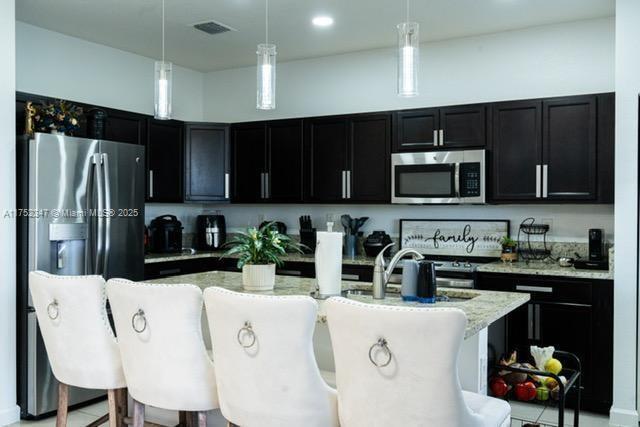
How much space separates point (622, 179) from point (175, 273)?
3489mm

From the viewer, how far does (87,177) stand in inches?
163

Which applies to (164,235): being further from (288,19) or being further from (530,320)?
(530,320)

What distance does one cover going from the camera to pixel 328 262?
287cm

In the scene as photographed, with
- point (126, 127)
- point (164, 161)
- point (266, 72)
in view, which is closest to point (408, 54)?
point (266, 72)

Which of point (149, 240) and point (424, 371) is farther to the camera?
point (149, 240)

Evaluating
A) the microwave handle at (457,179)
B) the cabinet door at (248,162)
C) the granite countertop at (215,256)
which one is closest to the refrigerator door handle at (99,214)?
the granite countertop at (215,256)

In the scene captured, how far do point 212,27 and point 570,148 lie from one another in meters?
2.83

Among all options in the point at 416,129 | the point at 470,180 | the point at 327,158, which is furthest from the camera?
the point at 327,158

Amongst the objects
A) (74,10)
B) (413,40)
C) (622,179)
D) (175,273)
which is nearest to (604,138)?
(622,179)

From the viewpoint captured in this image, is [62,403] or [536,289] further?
[536,289]

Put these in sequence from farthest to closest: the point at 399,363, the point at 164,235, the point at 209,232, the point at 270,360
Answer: the point at 209,232 < the point at 164,235 < the point at 270,360 < the point at 399,363

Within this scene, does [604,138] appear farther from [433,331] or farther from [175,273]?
[175,273]

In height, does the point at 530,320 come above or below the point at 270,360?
below

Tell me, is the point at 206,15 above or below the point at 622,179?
above
